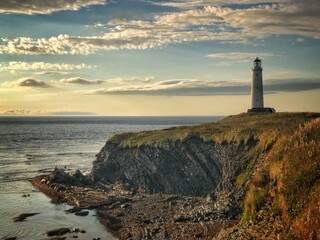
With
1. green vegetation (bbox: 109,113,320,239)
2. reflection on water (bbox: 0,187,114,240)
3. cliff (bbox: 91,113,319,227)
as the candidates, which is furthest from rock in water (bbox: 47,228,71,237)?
green vegetation (bbox: 109,113,320,239)

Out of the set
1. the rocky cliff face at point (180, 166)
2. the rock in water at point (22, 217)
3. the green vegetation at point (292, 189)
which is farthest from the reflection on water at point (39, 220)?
the green vegetation at point (292, 189)

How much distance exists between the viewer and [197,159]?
4903 cm

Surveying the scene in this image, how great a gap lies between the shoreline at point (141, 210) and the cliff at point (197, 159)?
1.99 metres

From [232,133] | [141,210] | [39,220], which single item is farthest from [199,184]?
[39,220]

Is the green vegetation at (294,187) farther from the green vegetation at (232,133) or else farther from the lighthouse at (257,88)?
the lighthouse at (257,88)

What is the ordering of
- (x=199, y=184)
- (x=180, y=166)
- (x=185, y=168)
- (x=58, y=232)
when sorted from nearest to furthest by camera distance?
(x=58, y=232) → (x=199, y=184) → (x=185, y=168) → (x=180, y=166)

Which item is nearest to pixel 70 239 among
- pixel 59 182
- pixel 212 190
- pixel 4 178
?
pixel 212 190

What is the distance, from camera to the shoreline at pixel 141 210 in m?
33.2

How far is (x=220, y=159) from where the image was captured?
45781mm

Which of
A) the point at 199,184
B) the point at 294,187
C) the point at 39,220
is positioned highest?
the point at 294,187

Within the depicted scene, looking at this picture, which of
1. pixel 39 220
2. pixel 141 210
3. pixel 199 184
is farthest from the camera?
pixel 199 184

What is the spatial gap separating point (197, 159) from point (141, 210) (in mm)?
11697

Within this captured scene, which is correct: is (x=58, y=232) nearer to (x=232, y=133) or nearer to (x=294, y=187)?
(x=232, y=133)

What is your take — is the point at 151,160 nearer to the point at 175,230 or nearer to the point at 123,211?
the point at 123,211
